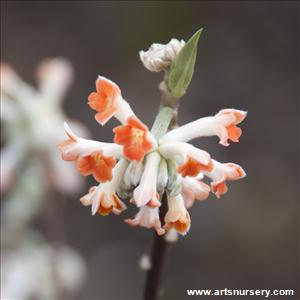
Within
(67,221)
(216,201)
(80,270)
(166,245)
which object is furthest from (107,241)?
(166,245)

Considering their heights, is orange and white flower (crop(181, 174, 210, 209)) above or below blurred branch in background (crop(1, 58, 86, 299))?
below

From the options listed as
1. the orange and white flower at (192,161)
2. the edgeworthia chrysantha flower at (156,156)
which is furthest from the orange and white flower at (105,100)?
the orange and white flower at (192,161)

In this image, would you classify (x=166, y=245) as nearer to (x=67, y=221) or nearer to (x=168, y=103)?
(x=168, y=103)

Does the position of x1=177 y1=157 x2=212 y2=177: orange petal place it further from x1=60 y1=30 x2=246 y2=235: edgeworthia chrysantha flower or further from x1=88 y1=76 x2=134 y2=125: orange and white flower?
x1=88 y1=76 x2=134 y2=125: orange and white flower

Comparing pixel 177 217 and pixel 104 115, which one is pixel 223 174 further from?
pixel 104 115

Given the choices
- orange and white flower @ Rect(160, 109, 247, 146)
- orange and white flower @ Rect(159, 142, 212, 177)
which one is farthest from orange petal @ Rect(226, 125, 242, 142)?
orange and white flower @ Rect(159, 142, 212, 177)

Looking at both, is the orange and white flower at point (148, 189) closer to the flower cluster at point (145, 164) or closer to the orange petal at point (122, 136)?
the flower cluster at point (145, 164)

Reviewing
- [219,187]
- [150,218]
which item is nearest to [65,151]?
[150,218]
